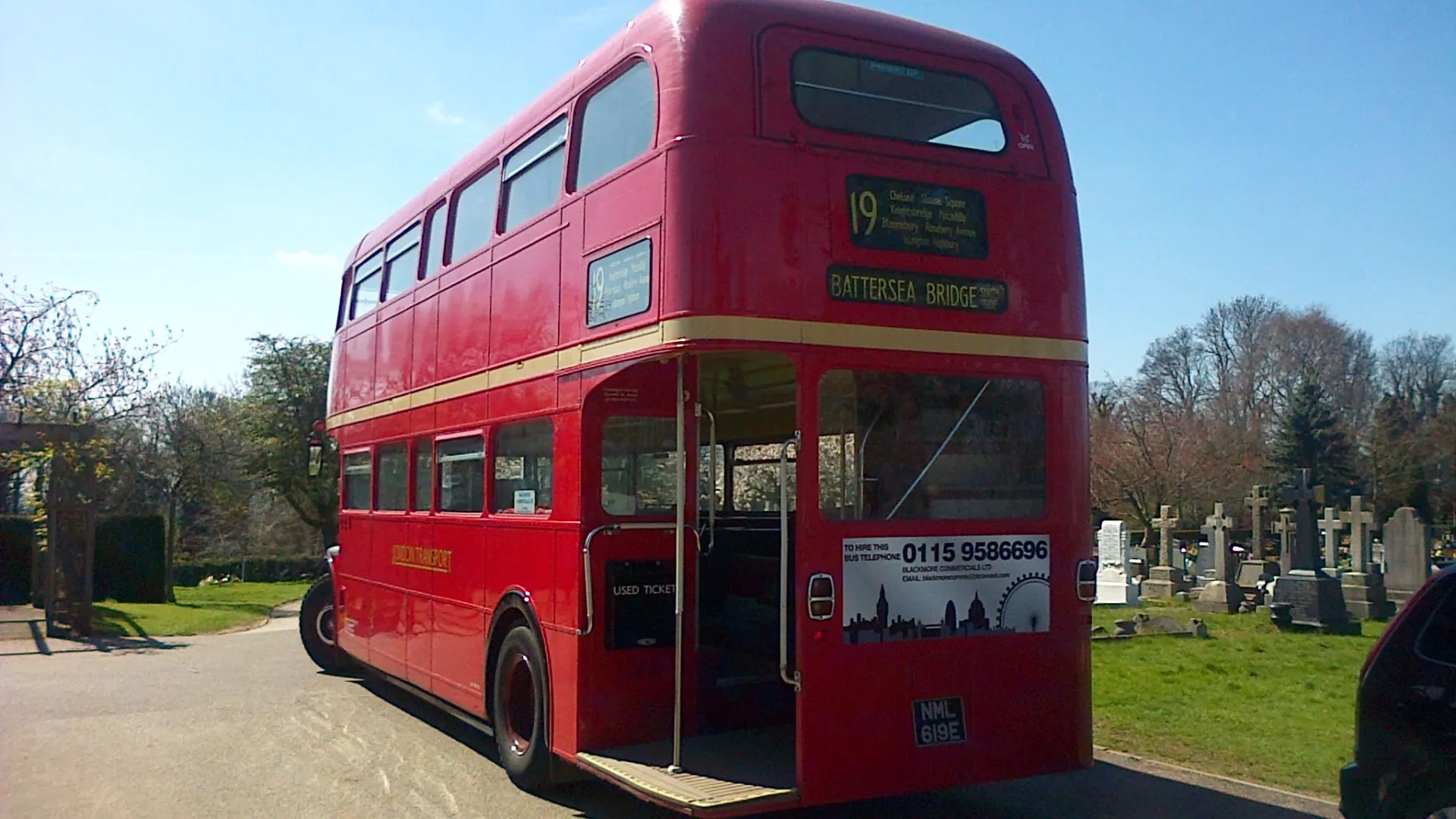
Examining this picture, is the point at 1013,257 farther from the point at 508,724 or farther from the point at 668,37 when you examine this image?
the point at 508,724

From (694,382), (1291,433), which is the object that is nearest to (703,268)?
(694,382)

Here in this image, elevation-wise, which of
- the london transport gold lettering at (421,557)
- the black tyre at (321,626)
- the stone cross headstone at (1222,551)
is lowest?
the black tyre at (321,626)

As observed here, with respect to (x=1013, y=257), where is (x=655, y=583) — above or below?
below

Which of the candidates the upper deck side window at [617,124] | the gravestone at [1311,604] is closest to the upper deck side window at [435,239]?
the upper deck side window at [617,124]

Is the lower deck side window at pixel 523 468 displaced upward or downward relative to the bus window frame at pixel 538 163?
downward

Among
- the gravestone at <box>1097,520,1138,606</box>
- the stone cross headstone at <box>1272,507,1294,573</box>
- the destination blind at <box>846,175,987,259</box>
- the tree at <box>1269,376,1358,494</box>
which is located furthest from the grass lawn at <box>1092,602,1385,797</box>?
the tree at <box>1269,376,1358,494</box>

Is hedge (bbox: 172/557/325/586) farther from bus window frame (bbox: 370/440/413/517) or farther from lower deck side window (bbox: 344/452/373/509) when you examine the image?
bus window frame (bbox: 370/440/413/517)

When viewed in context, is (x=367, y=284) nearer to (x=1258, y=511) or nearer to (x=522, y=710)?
(x=522, y=710)

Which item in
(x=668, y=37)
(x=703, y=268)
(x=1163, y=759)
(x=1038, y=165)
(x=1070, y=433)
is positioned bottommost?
(x=1163, y=759)

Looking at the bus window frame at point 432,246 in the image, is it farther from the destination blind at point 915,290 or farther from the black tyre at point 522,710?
the destination blind at point 915,290

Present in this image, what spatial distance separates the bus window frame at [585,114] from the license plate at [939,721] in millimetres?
3208

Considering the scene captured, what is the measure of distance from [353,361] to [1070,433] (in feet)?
26.1

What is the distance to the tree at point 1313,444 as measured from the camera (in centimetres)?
4594

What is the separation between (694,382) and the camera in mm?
6742
